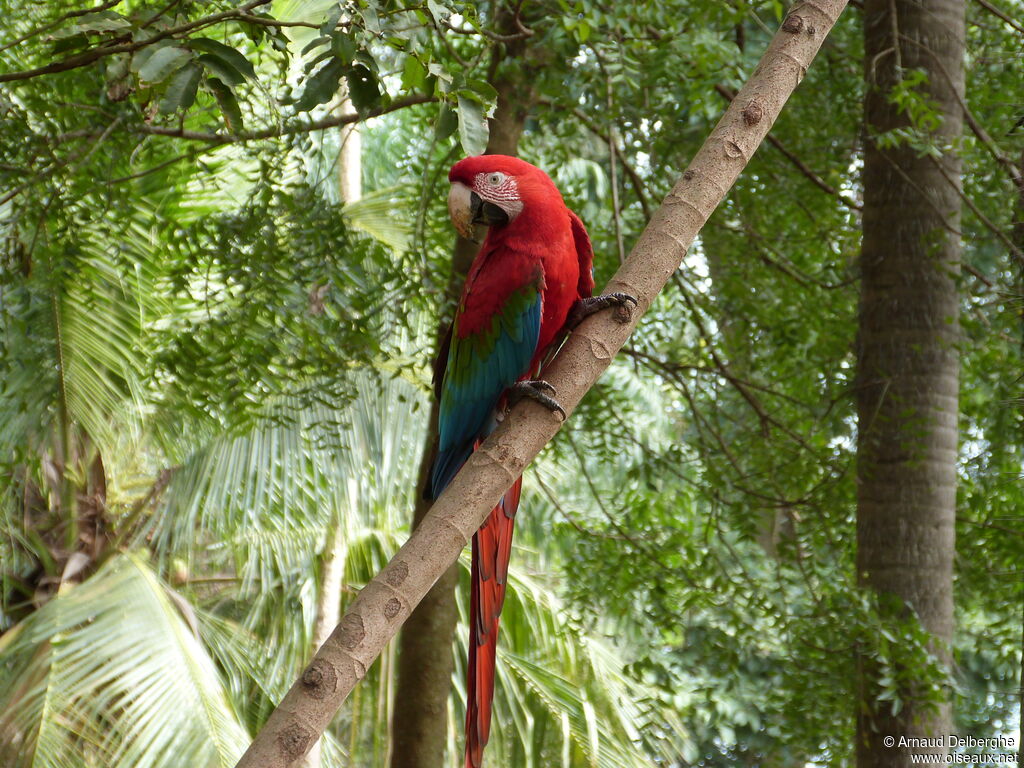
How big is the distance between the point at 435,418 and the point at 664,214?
1.10 meters

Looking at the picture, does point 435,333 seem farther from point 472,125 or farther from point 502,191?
point 472,125

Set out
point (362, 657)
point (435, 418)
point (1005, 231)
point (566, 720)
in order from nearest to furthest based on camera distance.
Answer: point (362, 657) < point (1005, 231) < point (435, 418) < point (566, 720)

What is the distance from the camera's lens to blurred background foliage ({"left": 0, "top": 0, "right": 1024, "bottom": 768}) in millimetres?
1741

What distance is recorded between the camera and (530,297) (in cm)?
147

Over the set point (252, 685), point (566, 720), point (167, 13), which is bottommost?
point (252, 685)

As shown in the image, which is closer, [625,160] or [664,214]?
[664,214]

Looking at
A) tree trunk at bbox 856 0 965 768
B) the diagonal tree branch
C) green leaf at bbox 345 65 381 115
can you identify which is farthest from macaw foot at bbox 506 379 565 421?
tree trunk at bbox 856 0 965 768

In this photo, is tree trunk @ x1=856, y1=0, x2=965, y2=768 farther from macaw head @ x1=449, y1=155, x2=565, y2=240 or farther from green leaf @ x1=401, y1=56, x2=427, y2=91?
green leaf @ x1=401, y1=56, x2=427, y2=91

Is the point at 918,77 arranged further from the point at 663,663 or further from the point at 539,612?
the point at 539,612

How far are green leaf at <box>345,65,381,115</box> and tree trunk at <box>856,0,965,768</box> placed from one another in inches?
43.5

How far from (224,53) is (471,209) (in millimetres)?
471

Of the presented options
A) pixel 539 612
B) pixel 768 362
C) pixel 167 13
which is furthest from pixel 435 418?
pixel 539 612

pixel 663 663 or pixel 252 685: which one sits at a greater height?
pixel 663 663

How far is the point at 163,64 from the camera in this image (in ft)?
3.69
